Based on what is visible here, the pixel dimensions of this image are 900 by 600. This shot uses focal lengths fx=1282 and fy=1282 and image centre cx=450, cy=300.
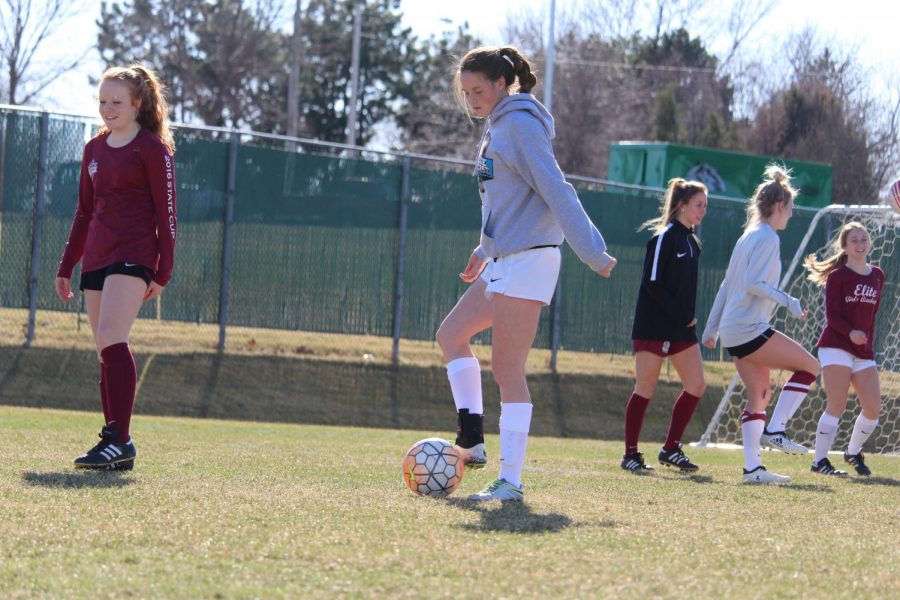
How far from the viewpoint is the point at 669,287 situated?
8.46 m

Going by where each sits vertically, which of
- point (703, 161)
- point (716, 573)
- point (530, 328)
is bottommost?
point (716, 573)

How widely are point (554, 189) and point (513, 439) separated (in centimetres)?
114

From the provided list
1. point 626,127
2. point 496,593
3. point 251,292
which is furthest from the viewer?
point 626,127

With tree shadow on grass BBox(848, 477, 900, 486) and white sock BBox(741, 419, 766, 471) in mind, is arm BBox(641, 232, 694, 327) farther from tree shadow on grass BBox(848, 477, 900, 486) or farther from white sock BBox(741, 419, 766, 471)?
tree shadow on grass BBox(848, 477, 900, 486)

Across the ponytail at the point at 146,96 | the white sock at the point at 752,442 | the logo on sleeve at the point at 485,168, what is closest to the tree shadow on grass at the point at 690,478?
the white sock at the point at 752,442

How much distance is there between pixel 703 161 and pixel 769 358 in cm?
1605

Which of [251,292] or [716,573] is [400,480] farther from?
[251,292]

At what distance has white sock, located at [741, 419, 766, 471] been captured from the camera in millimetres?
7902

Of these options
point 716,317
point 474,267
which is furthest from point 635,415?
point 474,267

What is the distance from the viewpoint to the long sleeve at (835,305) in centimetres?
912

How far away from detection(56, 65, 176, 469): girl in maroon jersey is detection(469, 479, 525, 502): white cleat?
6.04 ft

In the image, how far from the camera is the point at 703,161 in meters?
23.7

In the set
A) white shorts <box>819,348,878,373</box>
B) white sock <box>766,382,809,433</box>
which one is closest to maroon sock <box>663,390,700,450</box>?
white sock <box>766,382,809,433</box>

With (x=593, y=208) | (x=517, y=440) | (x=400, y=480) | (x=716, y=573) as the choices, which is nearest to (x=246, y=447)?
(x=400, y=480)
